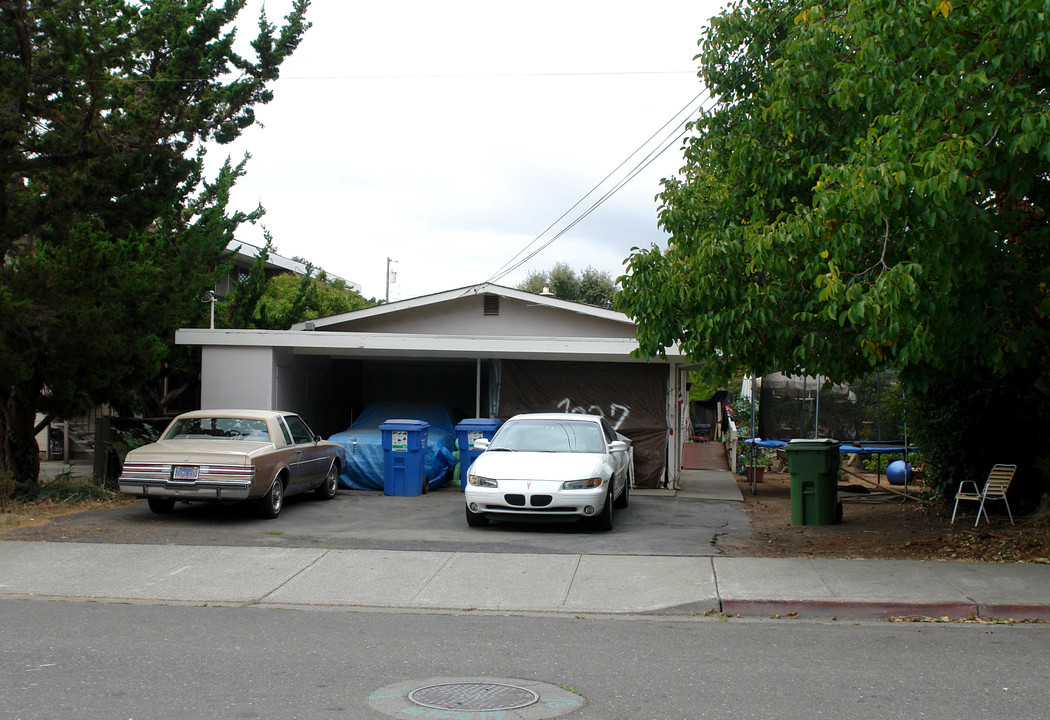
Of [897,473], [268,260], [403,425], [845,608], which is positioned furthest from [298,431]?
[268,260]

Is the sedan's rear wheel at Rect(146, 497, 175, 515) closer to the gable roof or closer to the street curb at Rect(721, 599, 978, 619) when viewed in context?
the gable roof

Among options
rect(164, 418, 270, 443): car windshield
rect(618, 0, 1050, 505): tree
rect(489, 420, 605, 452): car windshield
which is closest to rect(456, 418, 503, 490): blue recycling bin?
rect(489, 420, 605, 452): car windshield

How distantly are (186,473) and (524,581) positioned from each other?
5.16m

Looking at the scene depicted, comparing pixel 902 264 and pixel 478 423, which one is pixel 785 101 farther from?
pixel 478 423

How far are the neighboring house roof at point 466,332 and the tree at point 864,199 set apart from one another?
5.30 metres

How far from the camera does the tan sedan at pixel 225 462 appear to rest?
11.8 meters

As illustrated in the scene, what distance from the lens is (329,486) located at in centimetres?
1502

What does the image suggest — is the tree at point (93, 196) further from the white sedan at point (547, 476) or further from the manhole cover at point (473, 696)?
the manhole cover at point (473, 696)

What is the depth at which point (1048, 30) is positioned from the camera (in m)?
7.63

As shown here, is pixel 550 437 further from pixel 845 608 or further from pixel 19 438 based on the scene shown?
pixel 19 438

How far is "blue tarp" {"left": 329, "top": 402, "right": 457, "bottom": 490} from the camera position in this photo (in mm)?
16375

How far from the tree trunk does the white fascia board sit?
2.89 m

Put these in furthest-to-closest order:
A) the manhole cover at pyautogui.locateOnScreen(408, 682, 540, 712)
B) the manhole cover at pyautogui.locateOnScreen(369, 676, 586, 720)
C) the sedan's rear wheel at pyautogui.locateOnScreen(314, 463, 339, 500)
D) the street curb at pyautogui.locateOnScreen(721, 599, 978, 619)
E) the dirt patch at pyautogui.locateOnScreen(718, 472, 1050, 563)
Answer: the sedan's rear wheel at pyautogui.locateOnScreen(314, 463, 339, 500) < the dirt patch at pyautogui.locateOnScreen(718, 472, 1050, 563) < the street curb at pyautogui.locateOnScreen(721, 599, 978, 619) < the manhole cover at pyautogui.locateOnScreen(408, 682, 540, 712) < the manhole cover at pyautogui.locateOnScreen(369, 676, 586, 720)

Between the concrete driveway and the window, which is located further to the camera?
the window
